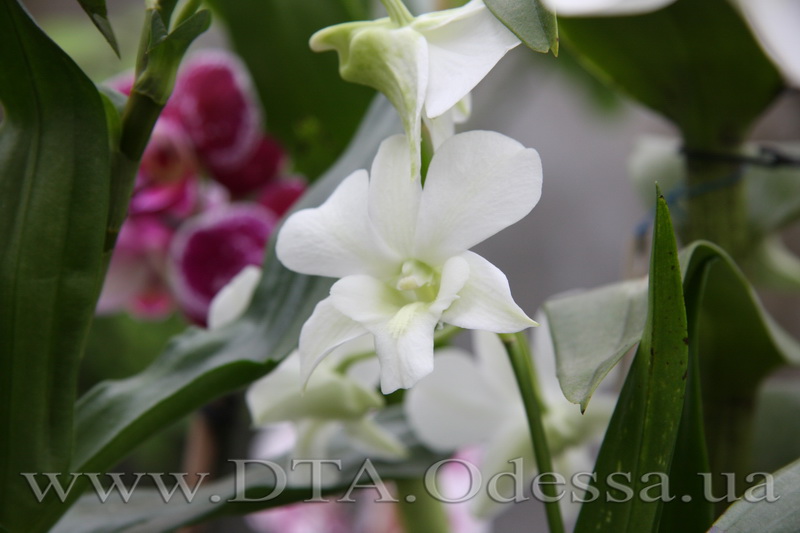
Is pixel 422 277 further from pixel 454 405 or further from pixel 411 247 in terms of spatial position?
pixel 454 405

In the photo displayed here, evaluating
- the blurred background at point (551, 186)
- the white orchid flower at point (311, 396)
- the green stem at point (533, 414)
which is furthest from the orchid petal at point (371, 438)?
the blurred background at point (551, 186)

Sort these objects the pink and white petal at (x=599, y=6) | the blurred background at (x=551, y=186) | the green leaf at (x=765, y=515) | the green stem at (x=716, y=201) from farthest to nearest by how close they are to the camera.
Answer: the blurred background at (x=551, y=186) < the green stem at (x=716, y=201) < the pink and white petal at (x=599, y=6) < the green leaf at (x=765, y=515)

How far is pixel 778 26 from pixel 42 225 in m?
0.30

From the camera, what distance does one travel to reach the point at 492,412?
41cm

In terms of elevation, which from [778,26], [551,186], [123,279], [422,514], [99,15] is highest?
[99,15]

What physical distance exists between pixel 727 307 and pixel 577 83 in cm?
68

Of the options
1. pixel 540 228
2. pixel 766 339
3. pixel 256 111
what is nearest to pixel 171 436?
pixel 256 111

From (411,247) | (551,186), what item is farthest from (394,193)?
(551,186)

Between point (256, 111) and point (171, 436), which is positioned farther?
point (171, 436)

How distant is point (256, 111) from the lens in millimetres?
596

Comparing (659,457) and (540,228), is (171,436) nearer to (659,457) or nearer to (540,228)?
(540,228)

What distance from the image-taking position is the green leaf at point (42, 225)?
241 millimetres

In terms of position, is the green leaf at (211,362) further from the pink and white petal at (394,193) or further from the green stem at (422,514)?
the green stem at (422,514)

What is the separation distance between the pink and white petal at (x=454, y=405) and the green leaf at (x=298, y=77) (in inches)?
10.0
